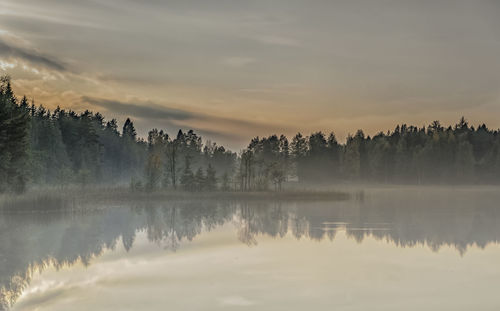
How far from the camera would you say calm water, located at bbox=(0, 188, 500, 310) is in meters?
14.7

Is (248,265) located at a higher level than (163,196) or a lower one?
lower

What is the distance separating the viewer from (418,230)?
109 feet

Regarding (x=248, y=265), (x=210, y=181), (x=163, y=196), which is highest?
(x=210, y=181)

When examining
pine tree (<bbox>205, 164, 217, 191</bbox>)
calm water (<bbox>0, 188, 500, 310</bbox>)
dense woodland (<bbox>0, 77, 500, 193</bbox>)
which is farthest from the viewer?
dense woodland (<bbox>0, 77, 500, 193</bbox>)

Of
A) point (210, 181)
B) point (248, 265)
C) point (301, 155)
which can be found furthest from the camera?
point (301, 155)

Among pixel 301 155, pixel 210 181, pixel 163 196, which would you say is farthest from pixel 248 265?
pixel 301 155

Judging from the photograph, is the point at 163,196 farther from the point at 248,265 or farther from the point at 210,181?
the point at 248,265

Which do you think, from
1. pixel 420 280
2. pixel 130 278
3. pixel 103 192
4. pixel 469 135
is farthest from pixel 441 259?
pixel 469 135

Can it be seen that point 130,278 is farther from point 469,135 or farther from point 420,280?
point 469,135

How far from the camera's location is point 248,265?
2058cm

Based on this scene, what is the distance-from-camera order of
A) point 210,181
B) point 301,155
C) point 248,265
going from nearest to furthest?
point 248,265 → point 210,181 → point 301,155

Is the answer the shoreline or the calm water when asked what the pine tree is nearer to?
the shoreline

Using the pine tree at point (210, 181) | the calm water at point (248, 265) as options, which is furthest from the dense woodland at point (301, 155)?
the calm water at point (248, 265)

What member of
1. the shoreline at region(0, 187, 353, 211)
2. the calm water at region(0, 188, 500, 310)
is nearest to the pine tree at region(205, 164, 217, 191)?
the shoreline at region(0, 187, 353, 211)
